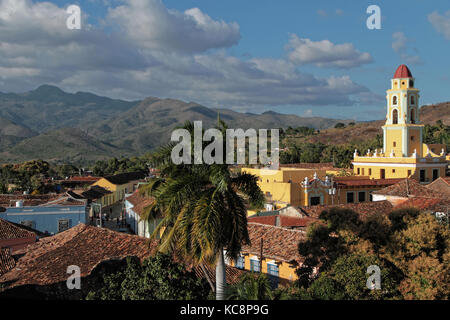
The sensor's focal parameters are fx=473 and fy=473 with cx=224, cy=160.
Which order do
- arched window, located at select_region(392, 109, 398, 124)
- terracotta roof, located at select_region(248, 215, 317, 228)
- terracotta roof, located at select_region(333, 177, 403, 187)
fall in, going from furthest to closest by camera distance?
arched window, located at select_region(392, 109, 398, 124) → terracotta roof, located at select_region(333, 177, 403, 187) → terracotta roof, located at select_region(248, 215, 317, 228)

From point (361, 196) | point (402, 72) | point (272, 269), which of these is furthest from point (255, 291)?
point (402, 72)

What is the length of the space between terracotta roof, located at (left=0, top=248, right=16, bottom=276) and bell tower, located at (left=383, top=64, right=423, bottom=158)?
117 ft

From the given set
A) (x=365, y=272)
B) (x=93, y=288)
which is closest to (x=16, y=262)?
(x=93, y=288)

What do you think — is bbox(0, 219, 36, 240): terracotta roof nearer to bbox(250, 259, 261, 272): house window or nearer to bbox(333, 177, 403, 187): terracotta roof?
bbox(250, 259, 261, 272): house window

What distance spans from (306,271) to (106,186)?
53910mm

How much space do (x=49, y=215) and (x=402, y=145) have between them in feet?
108

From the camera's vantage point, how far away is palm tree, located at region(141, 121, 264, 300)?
29.9ft

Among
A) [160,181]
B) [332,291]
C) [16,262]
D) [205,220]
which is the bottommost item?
[16,262]

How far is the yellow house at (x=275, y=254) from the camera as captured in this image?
52.0 ft

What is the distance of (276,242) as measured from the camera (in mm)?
17453

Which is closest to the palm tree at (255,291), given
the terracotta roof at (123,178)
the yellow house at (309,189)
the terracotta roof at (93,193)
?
the yellow house at (309,189)

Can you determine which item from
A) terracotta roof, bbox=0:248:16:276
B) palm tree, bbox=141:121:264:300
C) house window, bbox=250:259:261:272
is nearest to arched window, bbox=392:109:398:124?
house window, bbox=250:259:261:272

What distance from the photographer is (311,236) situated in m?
12.6
